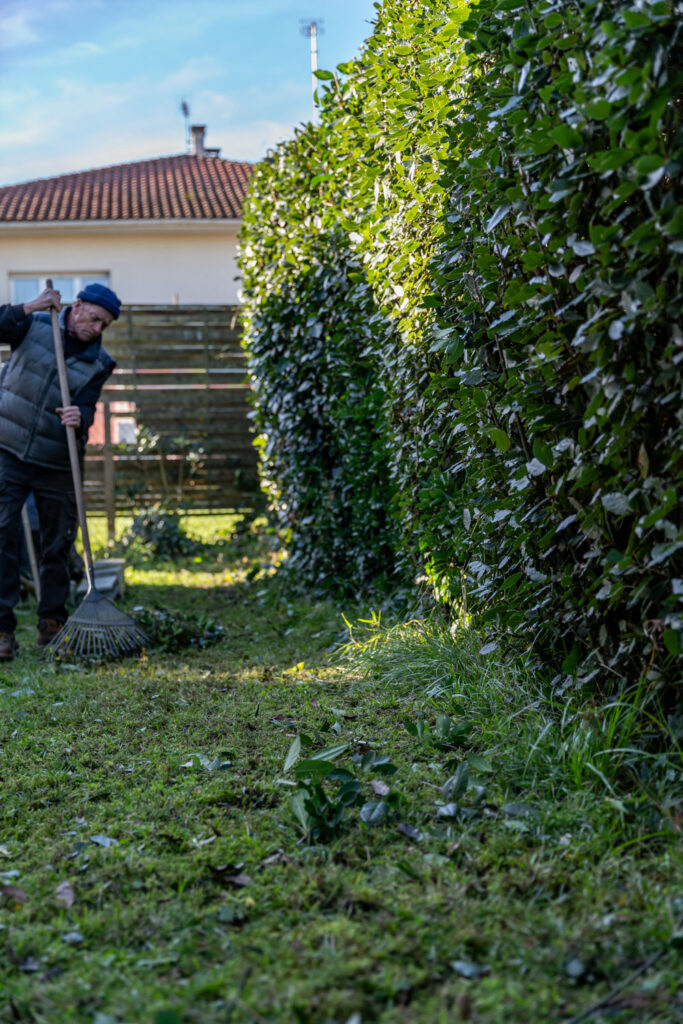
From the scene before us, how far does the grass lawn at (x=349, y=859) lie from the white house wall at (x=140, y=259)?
54.7 feet

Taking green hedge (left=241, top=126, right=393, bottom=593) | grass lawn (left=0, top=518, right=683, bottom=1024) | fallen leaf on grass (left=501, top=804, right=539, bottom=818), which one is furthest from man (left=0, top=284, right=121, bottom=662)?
fallen leaf on grass (left=501, top=804, right=539, bottom=818)

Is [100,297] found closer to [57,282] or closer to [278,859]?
[278,859]

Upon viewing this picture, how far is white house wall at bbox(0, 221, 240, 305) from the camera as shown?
1941 centimetres

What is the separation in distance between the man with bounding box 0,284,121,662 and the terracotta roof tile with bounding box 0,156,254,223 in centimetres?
1420

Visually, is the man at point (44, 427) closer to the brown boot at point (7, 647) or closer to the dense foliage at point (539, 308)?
the brown boot at point (7, 647)

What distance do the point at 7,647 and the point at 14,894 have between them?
312 centimetres

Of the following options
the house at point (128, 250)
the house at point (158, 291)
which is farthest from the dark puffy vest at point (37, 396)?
the house at point (128, 250)

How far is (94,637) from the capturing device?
5156 millimetres

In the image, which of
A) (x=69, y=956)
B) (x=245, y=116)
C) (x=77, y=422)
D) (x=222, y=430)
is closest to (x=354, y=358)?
(x=77, y=422)

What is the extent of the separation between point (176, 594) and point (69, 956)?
211 inches

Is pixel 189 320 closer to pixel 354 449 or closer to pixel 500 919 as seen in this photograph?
pixel 354 449

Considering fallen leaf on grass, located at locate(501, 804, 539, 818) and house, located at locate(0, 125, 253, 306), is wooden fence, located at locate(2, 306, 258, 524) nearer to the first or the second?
fallen leaf on grass, located at locate(501, 804, 539, 818)

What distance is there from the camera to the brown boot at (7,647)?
5.21 m

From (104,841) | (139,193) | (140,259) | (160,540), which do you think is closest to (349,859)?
(104,841)
